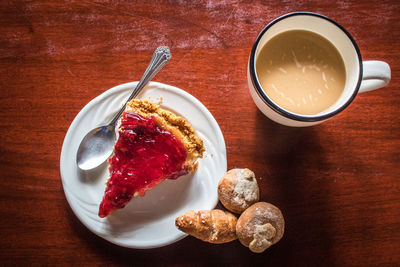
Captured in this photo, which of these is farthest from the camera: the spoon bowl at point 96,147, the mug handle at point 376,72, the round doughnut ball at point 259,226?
the spoon bowl at point 96,147

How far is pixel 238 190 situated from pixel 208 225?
0.16 metres

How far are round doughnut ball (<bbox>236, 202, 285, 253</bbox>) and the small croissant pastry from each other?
4cm

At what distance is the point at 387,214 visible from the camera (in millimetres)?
1265

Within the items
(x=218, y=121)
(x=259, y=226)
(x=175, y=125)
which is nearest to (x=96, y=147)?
(x=175, y=125)

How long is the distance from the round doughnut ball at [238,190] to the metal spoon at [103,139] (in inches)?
17.4

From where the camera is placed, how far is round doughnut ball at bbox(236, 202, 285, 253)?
3.56 ft

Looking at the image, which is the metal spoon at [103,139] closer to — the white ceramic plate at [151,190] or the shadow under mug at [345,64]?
the white ceramic plate at [151,190]

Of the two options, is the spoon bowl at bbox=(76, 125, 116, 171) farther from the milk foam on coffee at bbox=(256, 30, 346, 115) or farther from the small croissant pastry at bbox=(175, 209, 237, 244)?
the milk foam on coffee at bbox=(256, 30, 346, 115)

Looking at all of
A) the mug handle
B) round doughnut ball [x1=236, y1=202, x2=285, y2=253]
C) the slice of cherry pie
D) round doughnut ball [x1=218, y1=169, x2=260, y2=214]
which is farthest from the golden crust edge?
the mug handle

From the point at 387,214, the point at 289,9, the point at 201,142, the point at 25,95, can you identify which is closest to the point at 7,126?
the point at 25,95

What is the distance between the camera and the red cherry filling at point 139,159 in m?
1.13

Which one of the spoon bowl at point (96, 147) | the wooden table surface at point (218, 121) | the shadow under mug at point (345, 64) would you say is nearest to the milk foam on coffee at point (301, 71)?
the shadow under mug at point (345, 64)

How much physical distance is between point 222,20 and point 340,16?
47cm

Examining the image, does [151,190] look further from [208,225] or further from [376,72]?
[376,72]
